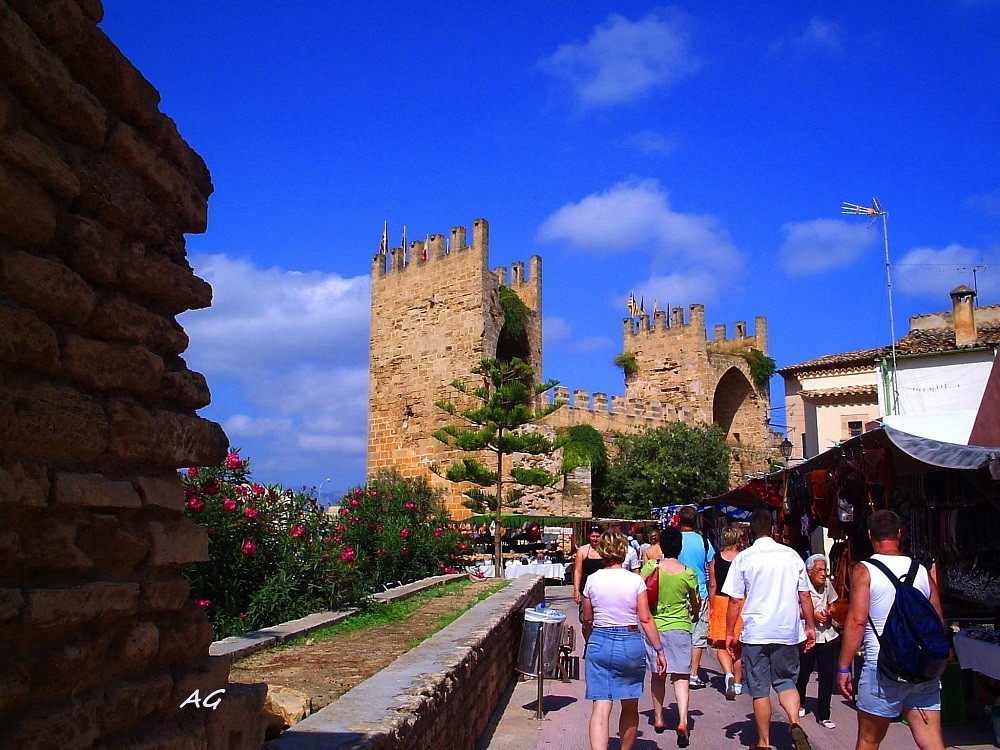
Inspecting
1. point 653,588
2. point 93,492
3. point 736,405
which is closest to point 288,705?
point 93,492

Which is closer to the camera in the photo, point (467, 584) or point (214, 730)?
point (214, 730)

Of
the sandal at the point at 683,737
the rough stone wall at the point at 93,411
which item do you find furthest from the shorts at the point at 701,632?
the rough stone wall at the point at 93,411

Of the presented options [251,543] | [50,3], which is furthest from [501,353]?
[50,3]

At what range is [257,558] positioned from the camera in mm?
7406

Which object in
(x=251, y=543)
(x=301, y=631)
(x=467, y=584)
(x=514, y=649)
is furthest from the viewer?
(x=467, y=584)

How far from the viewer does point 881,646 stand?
4273 millimetres

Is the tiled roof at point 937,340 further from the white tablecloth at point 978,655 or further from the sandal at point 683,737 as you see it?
the sandal at point 683,737

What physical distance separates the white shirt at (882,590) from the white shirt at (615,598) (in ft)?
4.80

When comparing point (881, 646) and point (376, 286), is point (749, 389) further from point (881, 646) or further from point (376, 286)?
point (881, 646)

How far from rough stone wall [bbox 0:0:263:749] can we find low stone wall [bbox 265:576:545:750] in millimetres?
536

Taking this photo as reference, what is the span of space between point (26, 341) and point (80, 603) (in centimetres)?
65

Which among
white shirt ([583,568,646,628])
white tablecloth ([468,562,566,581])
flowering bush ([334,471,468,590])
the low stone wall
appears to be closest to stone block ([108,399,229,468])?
the low stone wall

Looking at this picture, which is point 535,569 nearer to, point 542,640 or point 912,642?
point 542,640

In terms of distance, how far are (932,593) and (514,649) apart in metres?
4.77
